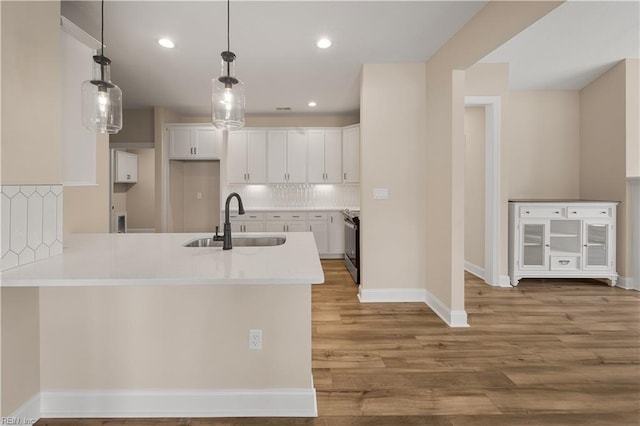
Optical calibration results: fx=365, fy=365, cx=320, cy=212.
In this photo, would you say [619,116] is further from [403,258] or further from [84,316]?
[84,316]

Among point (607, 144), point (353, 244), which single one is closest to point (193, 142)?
point (353, 244)

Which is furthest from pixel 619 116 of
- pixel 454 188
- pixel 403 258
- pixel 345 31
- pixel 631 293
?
pixel 345 31

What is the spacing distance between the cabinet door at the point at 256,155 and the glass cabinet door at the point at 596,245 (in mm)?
4972

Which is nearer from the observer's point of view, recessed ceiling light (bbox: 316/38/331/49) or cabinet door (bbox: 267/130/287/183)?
recessed ceiling light (bbox: 316/38/331/49)

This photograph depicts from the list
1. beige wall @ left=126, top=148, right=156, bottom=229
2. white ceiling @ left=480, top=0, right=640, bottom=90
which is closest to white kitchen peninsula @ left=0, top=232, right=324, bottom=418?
white ceiling @ left=480, top=0, right=640, bottom=90

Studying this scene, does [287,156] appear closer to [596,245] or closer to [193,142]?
[193,142]

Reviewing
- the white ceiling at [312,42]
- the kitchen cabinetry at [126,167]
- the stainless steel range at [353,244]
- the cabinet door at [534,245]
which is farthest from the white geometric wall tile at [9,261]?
the kitchen cabinetry at [126,167]

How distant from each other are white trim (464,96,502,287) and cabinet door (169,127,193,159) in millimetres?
4642

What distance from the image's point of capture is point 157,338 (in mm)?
1940

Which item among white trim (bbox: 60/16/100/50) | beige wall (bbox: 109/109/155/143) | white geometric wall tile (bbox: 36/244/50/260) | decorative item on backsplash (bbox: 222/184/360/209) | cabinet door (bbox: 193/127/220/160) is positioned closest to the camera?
white geometric wall tile (bbox: 36/244/50/260)

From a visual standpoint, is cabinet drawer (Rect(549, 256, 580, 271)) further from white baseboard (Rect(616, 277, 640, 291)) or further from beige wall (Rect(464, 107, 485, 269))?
beige wall (Rect(464, 107, 485, 269))

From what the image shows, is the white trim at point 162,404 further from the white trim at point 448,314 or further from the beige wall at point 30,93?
the white trim at point 448,314

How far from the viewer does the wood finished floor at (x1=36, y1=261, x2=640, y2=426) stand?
2.00 meters

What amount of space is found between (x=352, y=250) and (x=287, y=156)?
2.36m
